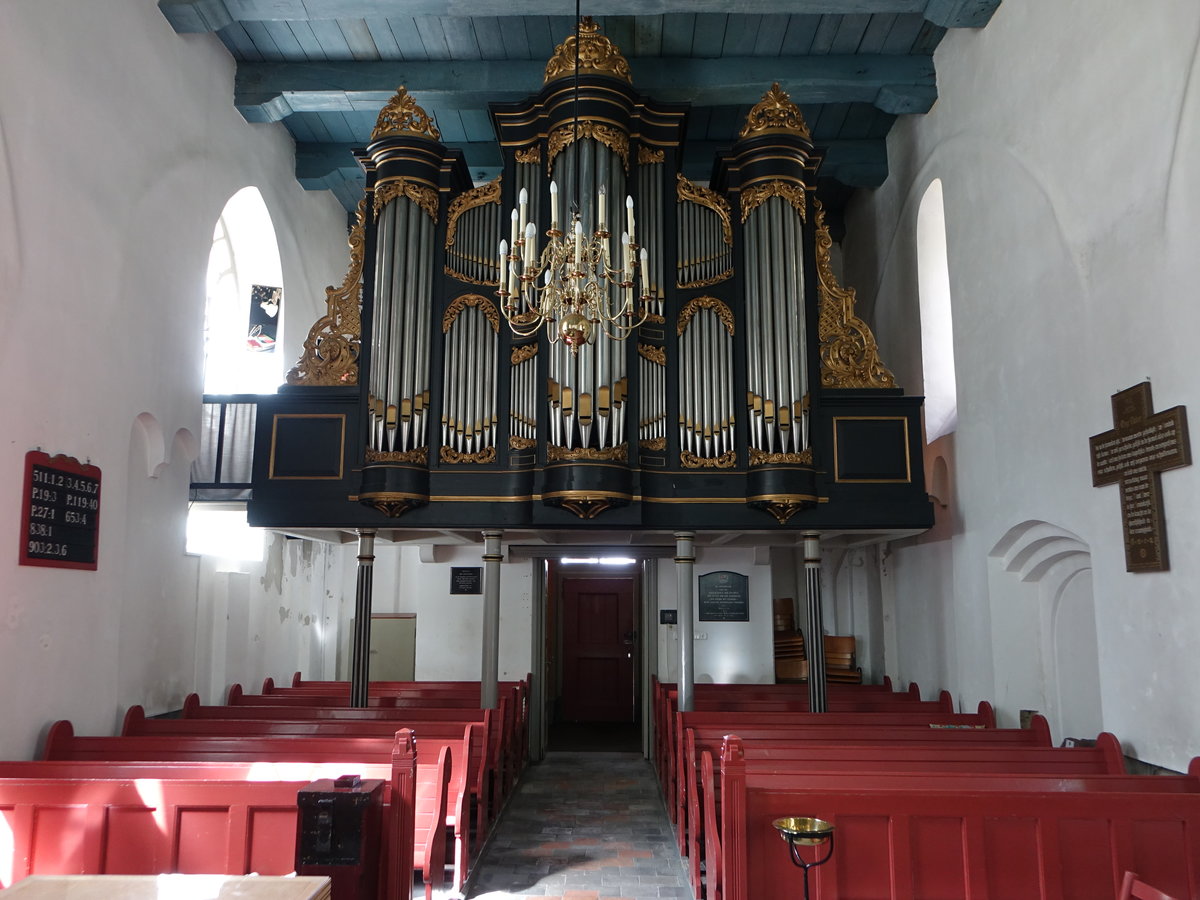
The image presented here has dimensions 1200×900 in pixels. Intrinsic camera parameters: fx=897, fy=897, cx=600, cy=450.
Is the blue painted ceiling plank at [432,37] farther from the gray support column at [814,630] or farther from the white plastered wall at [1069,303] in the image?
the gray support column at [814,630]

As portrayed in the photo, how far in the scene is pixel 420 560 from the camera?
13.1 metres

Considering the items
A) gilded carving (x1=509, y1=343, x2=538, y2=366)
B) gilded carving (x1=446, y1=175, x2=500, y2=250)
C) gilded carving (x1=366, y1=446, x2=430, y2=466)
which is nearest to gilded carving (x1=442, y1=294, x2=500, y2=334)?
gilded carving (x1=509, y1=343, x2=538, y2=366)

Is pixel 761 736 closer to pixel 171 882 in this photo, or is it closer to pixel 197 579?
pixel 171 882

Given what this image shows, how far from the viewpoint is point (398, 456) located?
28.4 ft

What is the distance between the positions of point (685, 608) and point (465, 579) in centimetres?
463

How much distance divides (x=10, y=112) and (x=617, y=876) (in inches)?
270

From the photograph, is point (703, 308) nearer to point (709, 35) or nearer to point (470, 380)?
point (470, 380)

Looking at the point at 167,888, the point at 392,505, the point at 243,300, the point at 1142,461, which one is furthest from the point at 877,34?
the point at 167,888

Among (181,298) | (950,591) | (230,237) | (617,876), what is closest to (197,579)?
(181,298)

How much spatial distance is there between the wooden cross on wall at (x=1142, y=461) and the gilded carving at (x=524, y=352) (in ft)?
16.5

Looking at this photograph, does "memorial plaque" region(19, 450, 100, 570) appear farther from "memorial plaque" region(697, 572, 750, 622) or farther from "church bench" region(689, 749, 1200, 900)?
"memorial plaque" region(697, 572, 750, 622)

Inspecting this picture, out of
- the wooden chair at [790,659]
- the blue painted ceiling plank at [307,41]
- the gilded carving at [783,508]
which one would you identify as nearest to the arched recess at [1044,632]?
Answer: the gilded carving at [783,508]

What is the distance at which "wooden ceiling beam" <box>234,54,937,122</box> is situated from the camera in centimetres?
988

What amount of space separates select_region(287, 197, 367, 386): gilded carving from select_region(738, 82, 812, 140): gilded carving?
14.2ft
